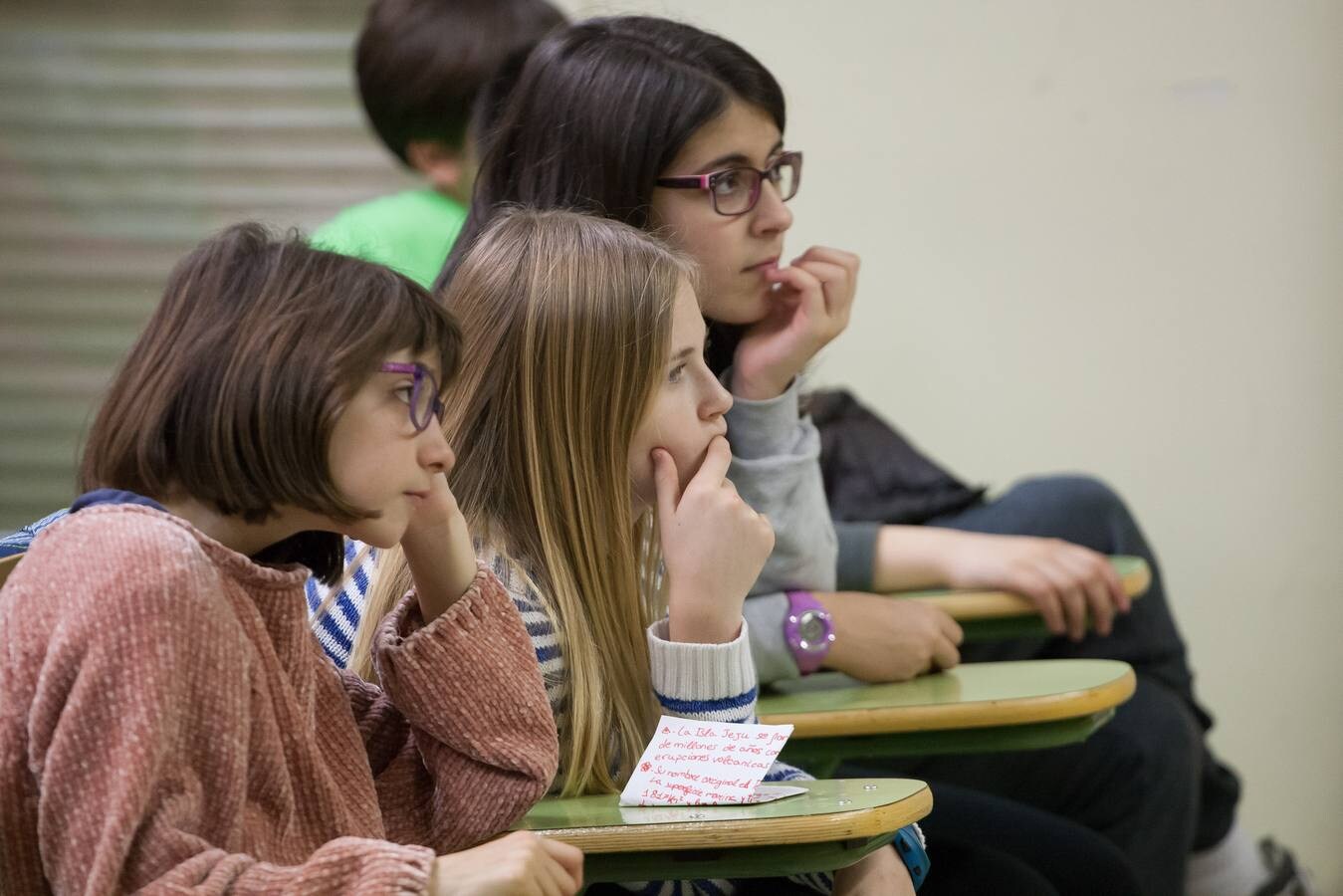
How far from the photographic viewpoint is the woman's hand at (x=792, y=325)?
176cm

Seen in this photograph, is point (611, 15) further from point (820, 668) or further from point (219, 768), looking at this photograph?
point (219, 768)

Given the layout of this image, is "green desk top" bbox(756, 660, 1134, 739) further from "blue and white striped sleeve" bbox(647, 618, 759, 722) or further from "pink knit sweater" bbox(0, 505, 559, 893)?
"pink knit sweater" bbox(0, 505, 559, 893)

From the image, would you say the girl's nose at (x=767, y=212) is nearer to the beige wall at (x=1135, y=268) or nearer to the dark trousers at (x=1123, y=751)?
the dark trousers at (x=1123, y=751)

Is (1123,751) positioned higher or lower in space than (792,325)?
lower

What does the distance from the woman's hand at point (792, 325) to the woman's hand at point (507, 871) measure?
0.95 m

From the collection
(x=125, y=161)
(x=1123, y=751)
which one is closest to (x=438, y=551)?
(x=1123, y=751)

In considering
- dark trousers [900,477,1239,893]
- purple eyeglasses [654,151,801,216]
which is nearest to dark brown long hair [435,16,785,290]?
purple eyeglasses [654,151,801,216]

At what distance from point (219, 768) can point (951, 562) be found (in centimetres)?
125

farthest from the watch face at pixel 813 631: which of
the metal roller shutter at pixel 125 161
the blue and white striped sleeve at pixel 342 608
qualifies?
the metal roller shutter at pixel 125 161

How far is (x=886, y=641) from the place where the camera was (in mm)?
1604

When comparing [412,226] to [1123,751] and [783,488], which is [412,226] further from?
[1123,751]

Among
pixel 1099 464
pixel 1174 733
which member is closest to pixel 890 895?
pixel 1174 733

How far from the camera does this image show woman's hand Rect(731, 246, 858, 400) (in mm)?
1765

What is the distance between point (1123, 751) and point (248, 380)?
151 cm
